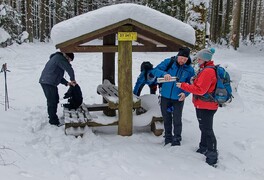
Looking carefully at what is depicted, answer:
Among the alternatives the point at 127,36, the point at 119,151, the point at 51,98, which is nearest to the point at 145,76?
the point at 127,36

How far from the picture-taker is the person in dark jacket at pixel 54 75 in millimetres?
6410

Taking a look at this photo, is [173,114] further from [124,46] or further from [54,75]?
[54,75]

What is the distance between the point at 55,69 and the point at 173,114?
2515 millimetres

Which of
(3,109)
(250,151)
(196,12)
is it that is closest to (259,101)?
(196,12)

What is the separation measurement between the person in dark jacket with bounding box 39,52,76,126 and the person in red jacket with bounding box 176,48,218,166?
2370mm

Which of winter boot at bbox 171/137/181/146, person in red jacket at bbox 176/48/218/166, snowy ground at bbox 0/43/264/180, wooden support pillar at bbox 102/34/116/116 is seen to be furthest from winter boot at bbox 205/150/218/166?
wooden support pillar at bbox 102/34/116/116

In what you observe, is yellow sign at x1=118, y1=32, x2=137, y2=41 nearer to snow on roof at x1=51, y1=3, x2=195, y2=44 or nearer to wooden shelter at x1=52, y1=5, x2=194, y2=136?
wooden shelter at x1=52, y1=5, x2=194, y2=136

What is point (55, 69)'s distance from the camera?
657 centimetres

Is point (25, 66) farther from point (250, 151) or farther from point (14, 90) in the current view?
point (250, 151)

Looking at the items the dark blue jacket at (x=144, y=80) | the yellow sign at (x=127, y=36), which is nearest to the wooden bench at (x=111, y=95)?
the dark blue jacket at (x=144, y=80)

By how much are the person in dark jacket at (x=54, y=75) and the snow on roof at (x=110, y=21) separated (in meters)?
0.76

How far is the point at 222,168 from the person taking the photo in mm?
5168

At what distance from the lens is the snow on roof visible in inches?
222

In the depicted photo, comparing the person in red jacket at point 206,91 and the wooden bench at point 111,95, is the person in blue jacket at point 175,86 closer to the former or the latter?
the person in red jacket at point 206,91
